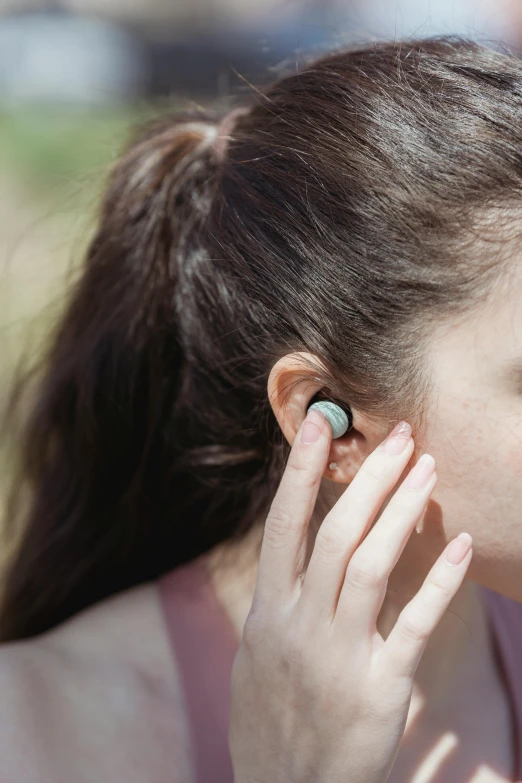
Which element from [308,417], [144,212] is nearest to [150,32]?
[144,212]

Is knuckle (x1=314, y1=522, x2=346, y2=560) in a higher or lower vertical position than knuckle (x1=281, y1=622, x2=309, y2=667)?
higher

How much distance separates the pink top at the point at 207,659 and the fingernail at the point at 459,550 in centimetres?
52

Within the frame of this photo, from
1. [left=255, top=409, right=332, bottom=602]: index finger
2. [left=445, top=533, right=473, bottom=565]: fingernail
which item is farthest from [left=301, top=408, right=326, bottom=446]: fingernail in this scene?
[left=445, top=533, right=473, bottom=565]: fingernail

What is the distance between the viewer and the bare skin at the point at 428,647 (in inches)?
41.4

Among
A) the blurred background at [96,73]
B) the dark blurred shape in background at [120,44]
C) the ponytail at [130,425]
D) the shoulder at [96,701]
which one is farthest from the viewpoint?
the dark blurred shape in background at [120,44]

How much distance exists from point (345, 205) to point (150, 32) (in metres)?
8.63

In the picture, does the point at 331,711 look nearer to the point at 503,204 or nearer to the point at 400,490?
the point at 400,490

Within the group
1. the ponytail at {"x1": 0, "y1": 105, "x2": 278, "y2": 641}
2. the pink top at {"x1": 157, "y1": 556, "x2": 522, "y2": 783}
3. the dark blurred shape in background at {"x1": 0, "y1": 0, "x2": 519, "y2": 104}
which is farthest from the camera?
the dark blurred shape in background at {"x1": 0, "y1": 0, "x2": 519, "y2": 104}

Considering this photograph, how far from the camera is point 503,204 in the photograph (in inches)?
41.4

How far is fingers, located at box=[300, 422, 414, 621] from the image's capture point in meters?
1.06

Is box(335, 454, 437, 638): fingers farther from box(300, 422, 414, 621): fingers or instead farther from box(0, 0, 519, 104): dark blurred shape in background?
box(0, 0, 519, 104): dark blurred shape in background

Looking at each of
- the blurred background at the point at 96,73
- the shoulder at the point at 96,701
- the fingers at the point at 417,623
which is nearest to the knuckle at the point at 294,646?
the fingers at the point at 417,623

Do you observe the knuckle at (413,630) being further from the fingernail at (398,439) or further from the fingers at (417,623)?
the fingernail at (398,439)

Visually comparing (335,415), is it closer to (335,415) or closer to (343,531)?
(335,415)
